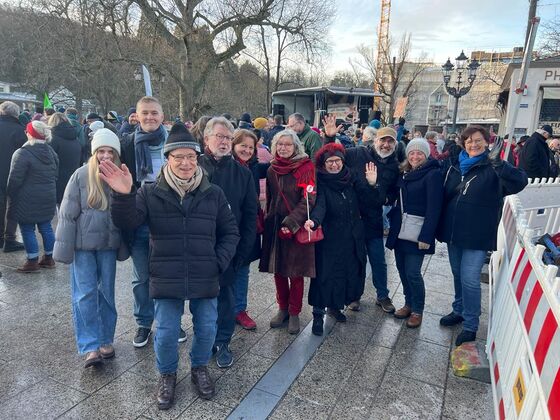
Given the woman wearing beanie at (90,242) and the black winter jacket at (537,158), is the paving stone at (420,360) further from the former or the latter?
the black winter jacket at (537,158)

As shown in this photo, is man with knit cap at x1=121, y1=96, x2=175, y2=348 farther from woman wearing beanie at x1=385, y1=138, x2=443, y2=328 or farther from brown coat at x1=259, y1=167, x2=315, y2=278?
woman wearing beanie at x1=385, y1=138, x2=443, y2=328

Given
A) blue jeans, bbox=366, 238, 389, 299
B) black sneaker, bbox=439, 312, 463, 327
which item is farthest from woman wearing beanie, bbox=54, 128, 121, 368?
black sneaker, bbox=439, 312, 463, 327

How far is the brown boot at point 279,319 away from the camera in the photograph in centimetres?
381

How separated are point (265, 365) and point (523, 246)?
2061 millimetres

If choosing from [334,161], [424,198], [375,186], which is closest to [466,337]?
[424,198]

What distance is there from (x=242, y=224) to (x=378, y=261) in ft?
5.55

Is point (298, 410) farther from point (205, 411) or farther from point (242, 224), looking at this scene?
point (242, 224)

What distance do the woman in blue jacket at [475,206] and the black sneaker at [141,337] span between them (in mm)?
2722

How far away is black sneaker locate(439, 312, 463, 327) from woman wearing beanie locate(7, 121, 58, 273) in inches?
188

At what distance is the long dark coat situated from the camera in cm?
358

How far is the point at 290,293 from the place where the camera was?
3.74 meters

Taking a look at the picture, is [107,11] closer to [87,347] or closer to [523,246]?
[87,347]

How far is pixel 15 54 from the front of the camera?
35688mm

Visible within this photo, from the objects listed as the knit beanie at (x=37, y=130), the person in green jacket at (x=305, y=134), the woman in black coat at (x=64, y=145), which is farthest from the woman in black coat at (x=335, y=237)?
the woman in black coat at (x=64, y=145)
